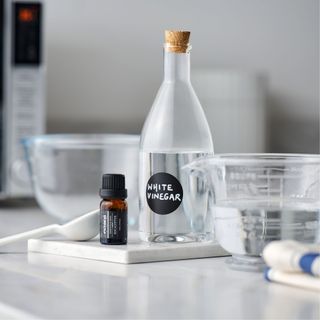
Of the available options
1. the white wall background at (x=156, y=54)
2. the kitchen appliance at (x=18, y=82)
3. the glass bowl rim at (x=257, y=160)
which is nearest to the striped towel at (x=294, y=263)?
the glass bowl rim at (x=257, y=160)

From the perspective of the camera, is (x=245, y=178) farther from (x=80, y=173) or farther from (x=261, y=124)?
(x=261, y=124)

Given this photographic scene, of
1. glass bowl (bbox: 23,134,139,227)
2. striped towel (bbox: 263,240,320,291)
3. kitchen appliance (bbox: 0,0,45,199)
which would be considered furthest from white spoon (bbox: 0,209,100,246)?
kitchen appliance (bbox: 0,0,45,199)

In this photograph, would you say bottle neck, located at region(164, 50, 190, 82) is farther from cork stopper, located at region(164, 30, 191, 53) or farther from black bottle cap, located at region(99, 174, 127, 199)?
black bottle cap, located at region(99, 174, 127, 199)

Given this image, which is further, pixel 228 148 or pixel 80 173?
pixel 228 148

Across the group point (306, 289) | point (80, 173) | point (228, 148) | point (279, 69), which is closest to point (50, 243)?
point (306, 289)

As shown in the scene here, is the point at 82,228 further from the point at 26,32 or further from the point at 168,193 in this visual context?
the point at 26,32

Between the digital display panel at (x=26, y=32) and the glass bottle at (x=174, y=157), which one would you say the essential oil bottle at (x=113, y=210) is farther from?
the digital display panel at (x=26, y=32)

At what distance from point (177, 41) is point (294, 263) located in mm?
378

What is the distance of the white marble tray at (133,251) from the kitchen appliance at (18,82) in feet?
2.60

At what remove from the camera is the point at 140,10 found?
2.35 m

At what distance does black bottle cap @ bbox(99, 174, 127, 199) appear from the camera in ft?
3.46

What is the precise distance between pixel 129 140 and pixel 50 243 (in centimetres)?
57

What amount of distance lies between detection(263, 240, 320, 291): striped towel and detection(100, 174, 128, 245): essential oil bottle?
0.81 ft

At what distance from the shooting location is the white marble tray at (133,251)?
103cm
